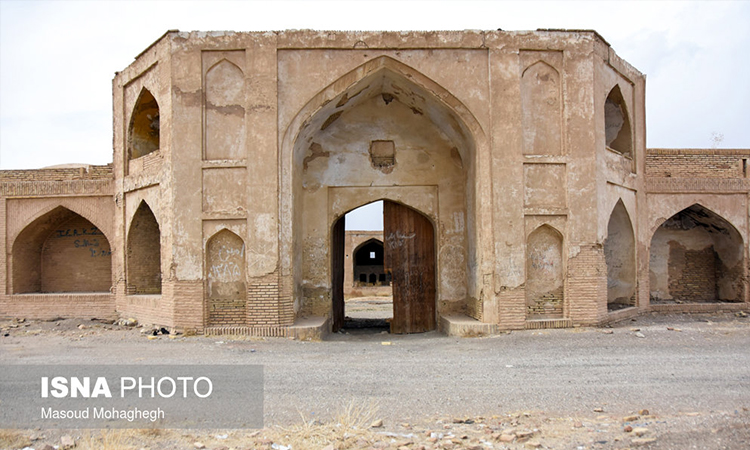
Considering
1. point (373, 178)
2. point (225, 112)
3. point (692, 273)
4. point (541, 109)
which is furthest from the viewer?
point (692, 273)

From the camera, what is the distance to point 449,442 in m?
4.22

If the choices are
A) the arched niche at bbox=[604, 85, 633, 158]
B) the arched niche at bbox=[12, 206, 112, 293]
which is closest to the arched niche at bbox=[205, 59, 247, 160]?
the arched niche at bbox=[12, 206, 112, 293]

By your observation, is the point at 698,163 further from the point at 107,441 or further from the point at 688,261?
the point at 107,441

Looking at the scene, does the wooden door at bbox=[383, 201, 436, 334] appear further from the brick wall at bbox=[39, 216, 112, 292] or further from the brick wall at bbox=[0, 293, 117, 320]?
the brick wall at bbox=[39, 216, 112, 292]

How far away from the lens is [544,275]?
9695 millimetres

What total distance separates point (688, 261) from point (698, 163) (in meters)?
2.21

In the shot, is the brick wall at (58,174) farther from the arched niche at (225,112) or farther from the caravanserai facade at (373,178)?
the arched niche at (225,112)

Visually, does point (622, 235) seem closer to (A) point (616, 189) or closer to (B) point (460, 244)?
(A) point (616, 189)

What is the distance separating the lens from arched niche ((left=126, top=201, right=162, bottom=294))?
1109 cm

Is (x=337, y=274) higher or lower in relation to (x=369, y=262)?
higher

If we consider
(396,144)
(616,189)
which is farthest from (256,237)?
(616,189)

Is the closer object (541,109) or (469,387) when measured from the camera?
(469,387)

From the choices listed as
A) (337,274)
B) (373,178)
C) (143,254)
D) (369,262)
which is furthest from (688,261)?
(369,262)

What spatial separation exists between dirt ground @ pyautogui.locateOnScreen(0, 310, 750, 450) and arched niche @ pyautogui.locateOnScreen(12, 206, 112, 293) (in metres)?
2.82
